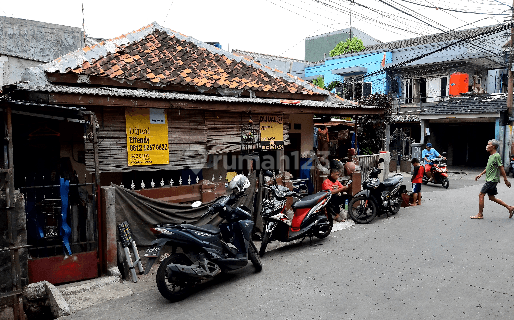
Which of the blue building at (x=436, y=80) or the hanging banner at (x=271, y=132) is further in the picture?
the blue building at (x=436, y=80)

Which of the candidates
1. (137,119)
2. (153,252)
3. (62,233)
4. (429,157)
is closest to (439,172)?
(429,157)

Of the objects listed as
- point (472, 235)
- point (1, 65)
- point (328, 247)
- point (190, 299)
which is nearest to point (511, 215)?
point (472, 235)

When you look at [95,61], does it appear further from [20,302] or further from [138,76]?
[20,302]

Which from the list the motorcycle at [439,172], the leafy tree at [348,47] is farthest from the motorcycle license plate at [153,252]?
the leafy tree at [348,47]

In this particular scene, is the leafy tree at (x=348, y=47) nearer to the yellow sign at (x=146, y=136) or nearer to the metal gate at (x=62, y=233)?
the yellow sign at (x=146, y=136)

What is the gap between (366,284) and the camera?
17.3ft

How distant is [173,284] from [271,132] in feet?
16.8

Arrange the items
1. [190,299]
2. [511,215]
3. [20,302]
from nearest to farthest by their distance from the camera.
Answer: [20,302], [190,299], [511,215]

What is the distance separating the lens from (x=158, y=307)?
4.74m

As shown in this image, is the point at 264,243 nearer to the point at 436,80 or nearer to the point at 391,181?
the point at 391,181

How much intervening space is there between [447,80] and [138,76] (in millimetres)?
21912

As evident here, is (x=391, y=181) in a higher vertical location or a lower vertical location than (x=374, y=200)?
higher

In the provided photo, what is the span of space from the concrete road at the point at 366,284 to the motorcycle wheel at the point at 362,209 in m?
0.92

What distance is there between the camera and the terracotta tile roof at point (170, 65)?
25.3 feet
